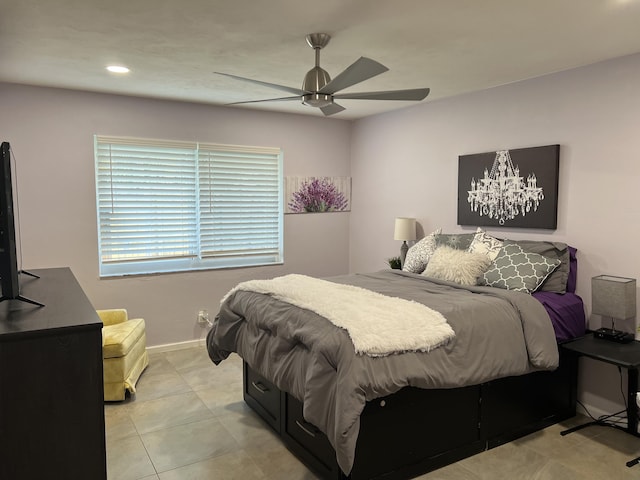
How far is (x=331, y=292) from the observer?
→ 313cm

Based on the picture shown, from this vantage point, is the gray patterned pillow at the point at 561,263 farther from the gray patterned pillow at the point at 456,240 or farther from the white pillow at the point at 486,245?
the gray patterned pillow at the point at 456,240

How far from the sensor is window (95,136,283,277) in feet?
14.7

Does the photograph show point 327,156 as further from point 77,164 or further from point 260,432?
point 260,432

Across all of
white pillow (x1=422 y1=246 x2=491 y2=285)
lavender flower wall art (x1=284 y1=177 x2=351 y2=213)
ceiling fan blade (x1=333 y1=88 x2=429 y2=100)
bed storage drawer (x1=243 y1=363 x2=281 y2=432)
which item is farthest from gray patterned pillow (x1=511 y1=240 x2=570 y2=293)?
lavender flower wall art (x1=284 y1=177 x2=351 y2=213)

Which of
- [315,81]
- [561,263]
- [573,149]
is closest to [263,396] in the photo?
[315,81]

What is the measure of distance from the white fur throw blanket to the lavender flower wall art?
2.29 m

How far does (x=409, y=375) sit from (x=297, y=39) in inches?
78.7

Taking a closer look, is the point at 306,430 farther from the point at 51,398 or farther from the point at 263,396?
the point at 51,398

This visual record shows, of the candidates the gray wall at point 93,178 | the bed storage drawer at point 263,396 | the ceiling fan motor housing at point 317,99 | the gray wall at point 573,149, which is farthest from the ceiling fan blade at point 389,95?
the gray wall at point 93,178

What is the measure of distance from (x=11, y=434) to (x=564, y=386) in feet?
10.7

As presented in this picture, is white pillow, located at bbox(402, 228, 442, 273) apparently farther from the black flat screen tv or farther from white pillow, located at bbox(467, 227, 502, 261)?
the black flat screen tv

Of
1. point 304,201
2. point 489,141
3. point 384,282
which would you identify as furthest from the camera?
point 304,201

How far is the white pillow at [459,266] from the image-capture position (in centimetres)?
349

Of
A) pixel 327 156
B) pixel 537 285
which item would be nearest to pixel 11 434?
pixel 537 285
